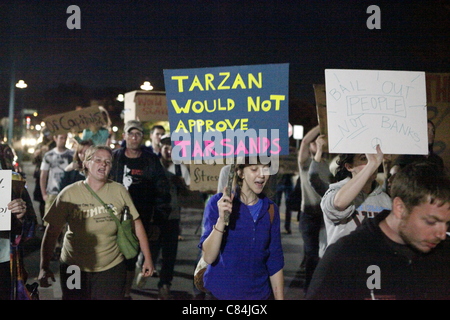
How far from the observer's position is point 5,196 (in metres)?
4.12

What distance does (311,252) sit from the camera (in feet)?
18.1

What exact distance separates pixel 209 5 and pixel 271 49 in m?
0.62

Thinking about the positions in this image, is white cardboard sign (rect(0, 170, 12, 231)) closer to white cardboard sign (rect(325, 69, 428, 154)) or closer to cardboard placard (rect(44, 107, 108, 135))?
cardboard placard (rect(44, 107, 108, 135))

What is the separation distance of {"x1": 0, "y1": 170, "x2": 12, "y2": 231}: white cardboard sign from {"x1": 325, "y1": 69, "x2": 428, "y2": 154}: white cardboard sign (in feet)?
7.70

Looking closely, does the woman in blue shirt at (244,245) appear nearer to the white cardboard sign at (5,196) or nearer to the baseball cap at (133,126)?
the white cardboard sign at (5,196)

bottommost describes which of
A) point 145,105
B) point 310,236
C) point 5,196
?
point 310,236

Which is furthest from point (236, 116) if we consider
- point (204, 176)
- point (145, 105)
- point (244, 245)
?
→ point (145, 105)

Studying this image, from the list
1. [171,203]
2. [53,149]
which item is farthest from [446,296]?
[53,149]

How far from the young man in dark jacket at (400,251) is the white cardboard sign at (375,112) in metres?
0.39

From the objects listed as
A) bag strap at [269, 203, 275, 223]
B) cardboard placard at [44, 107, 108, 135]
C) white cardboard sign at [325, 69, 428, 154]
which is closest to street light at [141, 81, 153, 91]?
cardboard placard at [44, 107, 108, 135]

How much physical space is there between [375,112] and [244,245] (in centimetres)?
139

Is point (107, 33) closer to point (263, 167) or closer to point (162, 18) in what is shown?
point (162, 18)

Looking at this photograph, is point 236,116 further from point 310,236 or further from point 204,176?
point 310,236

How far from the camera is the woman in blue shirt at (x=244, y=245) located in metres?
3.71
